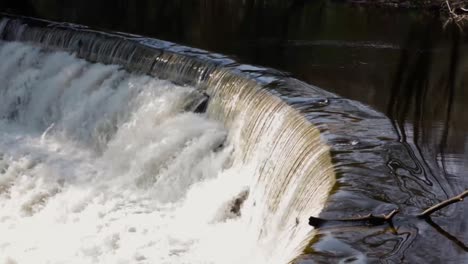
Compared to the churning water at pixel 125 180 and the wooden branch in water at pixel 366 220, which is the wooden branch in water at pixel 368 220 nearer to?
the wooden branch in water at pixel 366 220

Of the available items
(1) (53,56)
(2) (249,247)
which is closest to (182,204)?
(2) (249,247)

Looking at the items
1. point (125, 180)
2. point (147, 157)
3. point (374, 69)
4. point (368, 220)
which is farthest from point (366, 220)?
point (374, 69)

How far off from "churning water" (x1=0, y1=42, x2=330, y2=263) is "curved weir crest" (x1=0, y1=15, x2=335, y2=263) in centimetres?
2

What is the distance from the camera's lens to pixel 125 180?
9.48m

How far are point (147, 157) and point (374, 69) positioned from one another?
535 cm

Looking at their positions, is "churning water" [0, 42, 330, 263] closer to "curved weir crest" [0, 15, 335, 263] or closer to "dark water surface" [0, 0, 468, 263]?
"curved weir crest" [0, 15, 335, 263]

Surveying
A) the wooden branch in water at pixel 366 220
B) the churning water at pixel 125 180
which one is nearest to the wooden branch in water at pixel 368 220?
the wooden branch in water at pixel 366 220

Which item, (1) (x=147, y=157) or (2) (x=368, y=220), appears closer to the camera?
(2) (x=368, y=220)

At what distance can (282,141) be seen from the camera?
734 cm

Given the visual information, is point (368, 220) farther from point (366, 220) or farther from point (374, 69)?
point (374, 69)

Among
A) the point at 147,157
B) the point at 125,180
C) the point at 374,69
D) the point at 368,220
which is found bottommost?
the point at 125,180

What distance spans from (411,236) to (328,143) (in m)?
2.02

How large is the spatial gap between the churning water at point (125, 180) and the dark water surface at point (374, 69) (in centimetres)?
61

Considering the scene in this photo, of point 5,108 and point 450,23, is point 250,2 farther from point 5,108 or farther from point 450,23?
point 5,108
